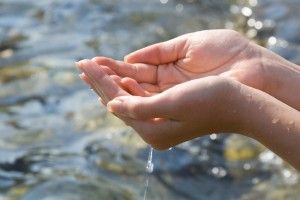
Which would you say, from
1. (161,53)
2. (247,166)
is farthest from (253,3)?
(161,53)

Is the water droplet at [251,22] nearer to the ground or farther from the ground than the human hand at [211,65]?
nearer to the ground

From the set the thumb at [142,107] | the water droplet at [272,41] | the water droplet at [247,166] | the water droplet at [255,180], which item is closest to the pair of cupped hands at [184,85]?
the thumb at [142,107]

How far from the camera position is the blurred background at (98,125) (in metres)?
4.99

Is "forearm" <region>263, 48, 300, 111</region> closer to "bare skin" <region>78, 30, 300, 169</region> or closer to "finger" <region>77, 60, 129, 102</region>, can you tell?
"bare skin" <region>78, 30, 300, 169</region>

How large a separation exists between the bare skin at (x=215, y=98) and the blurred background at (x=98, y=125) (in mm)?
1721

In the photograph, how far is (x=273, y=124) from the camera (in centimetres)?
289

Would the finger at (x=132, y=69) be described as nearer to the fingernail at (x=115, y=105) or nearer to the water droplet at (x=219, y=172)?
the fingernail at (x=115, y=105)

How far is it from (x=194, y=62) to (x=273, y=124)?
1.93 ft

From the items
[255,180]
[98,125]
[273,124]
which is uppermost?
[273,124]

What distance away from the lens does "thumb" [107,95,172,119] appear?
2.78 m

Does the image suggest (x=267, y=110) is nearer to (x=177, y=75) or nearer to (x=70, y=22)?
(x=177, y=75)

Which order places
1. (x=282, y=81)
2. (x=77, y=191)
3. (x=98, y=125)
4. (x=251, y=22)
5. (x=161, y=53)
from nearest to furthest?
(x=282, y=81) < (x=161, y=53) < (x=77, y=191) < (x=98, y=125) < (x=251, y=22)

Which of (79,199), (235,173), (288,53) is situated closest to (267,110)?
(79,199)

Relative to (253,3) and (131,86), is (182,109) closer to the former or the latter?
(131,86)
